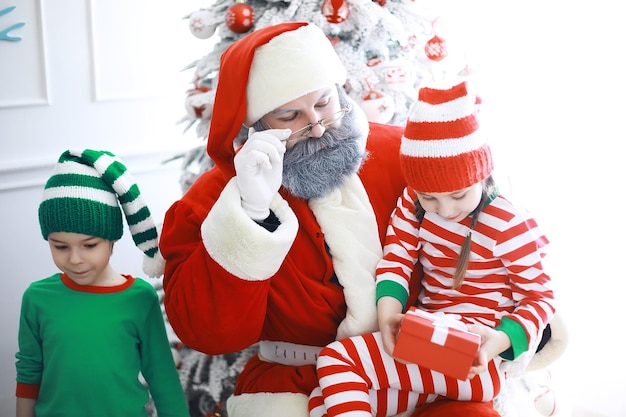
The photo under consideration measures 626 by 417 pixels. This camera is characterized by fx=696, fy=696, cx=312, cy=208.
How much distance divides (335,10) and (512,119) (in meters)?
0.94

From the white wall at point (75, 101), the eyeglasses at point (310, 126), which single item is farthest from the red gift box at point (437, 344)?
the white wall at point (75, 101)

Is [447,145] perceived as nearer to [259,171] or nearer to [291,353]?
[259,171]

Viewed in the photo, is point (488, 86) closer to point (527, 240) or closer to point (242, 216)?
point (527, 240)

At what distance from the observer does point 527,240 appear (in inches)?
62.7

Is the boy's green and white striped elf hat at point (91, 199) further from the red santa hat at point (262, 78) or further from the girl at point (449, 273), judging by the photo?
the girl at point (449, 273)

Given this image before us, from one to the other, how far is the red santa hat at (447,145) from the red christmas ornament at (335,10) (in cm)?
57

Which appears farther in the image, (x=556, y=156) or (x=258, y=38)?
(x=556, y=156)

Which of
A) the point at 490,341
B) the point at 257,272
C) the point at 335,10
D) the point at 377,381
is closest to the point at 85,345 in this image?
the point at 257,272

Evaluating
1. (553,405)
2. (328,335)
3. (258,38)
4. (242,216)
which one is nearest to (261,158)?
(242,216)

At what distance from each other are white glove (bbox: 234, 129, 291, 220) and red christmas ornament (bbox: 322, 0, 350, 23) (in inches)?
22.6

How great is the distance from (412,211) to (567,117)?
1.01 m

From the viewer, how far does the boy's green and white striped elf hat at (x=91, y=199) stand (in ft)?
5.46

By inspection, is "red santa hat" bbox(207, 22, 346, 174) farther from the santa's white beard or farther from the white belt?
the white belt

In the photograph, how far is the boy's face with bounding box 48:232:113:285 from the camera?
5.52ft
